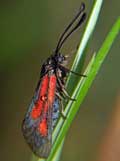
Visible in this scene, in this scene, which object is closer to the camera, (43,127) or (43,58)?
(43,127)

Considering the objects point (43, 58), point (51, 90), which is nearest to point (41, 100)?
point (51, 90)

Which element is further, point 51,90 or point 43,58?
point 43,58

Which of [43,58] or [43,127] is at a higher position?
[43,127]

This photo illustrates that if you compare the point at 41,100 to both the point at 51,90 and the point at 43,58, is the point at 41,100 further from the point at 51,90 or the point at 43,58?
the point at 43,58

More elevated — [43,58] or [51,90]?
[51,90]

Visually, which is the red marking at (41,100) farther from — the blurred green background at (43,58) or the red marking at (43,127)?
the blurred green background at (43,58)

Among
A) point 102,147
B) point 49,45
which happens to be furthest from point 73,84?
point 49,45

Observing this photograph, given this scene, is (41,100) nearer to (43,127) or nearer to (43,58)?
(43,127)
